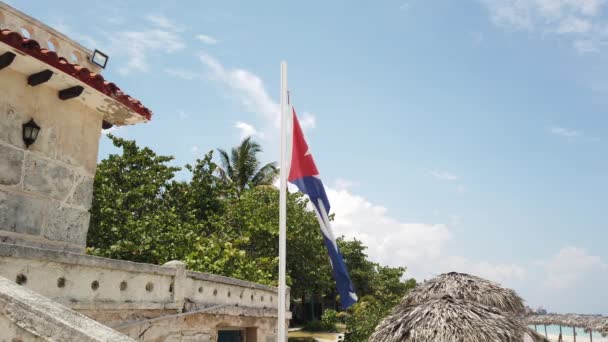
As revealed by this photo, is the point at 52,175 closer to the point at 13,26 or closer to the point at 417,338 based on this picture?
the point at 13,26

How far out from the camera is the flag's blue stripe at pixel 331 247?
22.9ft

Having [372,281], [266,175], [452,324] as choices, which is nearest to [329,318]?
[372,281]

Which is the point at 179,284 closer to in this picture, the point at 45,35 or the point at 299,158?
the point at 299,158

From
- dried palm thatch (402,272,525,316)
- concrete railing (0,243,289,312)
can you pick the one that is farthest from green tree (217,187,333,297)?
concrete railing (0,243,289,312)

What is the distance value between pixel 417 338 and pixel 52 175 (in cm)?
665

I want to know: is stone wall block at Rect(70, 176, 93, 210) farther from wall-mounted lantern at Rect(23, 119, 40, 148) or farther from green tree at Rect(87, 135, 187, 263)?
green tree at Rect(87, 135, 187, 263)

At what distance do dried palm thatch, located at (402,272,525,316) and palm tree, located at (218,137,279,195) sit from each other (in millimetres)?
23224

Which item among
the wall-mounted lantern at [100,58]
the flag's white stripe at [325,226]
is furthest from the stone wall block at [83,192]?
the flag's white stripe at [325,226]

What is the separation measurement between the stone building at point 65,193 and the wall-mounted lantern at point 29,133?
0.04 ft

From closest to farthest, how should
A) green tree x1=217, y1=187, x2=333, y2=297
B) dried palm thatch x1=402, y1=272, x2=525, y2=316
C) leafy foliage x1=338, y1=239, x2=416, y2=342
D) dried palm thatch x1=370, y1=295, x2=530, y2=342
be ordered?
dried palm thatch x1=370, y1=295, x2=530, y2=342
dried palm thatch x1=402, y1=272, x2=525, y2=316
green tree x1=217, y1=187, x2=333, y2=297
leafy foliage x1=338, y1=239, x2=416, y2=342

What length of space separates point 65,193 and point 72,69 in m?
1.57

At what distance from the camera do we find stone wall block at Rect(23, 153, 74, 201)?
594cm

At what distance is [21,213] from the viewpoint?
19.0 feet

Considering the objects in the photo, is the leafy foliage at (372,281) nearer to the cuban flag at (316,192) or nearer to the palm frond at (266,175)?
the palm frond at (266,175)
